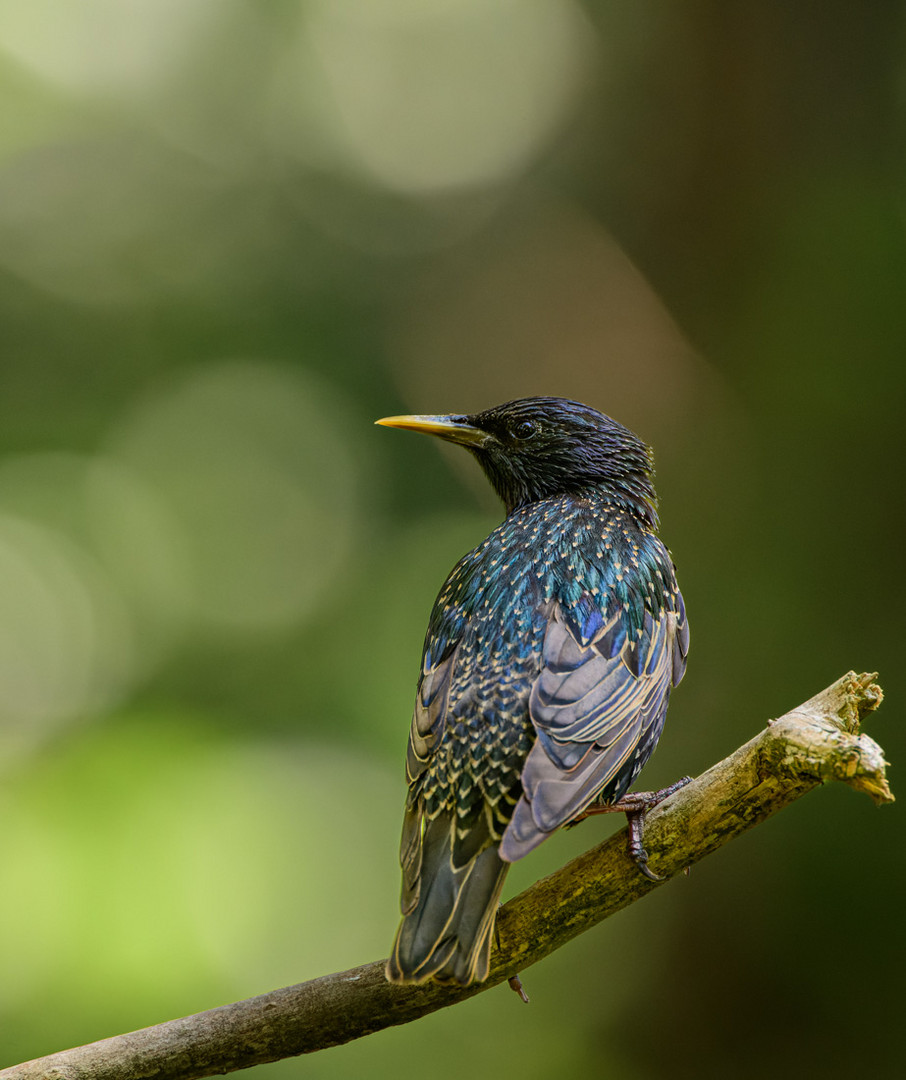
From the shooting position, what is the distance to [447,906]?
2.80 m

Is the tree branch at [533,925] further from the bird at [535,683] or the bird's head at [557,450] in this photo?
the bird's head at [557,450]

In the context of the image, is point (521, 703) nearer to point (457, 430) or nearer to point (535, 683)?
point (535, 683)

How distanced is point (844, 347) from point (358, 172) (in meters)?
4.42

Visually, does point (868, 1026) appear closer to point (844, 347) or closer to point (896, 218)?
point (844, 347)

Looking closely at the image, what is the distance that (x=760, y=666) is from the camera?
6.74m

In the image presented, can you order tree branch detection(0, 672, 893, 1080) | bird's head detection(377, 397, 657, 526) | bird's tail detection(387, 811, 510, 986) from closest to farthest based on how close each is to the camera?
bird's tail detection(387, 811, 510, 986)
tree branch detection(0, 672, 893, 1080)
bird's head detection(377, 397, 657, 526)

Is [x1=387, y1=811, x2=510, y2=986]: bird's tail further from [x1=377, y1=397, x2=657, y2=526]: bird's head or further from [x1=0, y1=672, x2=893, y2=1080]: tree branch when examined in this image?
[x1=377, y1=397, x2=657, y2=526]: bird's head

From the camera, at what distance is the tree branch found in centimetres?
280

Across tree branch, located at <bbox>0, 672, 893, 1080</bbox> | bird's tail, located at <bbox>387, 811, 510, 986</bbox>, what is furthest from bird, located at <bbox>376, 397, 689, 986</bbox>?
tree branch, located at <bbox>0, 672, 893, 1080</bbox>

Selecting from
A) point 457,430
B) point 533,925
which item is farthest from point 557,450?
point 533,925

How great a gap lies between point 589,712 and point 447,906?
679 mm

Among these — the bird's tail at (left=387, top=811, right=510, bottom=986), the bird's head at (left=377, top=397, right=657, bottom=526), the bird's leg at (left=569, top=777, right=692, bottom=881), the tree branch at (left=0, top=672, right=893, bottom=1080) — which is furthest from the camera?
the bird's head at (left=377, top=397, right=657, bottom=526)

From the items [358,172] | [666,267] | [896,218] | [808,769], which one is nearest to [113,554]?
[358,172]

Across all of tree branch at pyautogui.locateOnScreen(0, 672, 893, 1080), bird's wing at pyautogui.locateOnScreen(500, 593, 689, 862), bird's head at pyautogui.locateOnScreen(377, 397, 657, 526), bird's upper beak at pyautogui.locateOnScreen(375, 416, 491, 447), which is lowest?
tree branch at pyautogui.locateOnScreen(0, 672, 893, 1080)
